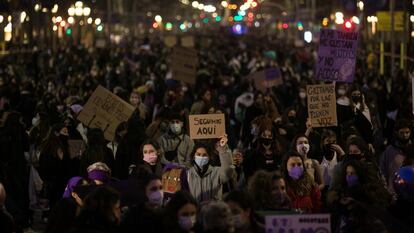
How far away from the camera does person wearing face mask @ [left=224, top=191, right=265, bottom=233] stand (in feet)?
30.0

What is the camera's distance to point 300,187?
11609 millimetres

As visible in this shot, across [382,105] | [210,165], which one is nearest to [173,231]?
[210,165]

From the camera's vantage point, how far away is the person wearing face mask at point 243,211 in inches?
360

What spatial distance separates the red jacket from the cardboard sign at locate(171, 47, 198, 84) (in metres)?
17.8

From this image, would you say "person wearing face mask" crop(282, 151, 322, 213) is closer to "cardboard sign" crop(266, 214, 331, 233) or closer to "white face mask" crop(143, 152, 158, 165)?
"white face mask" crop(143, 152, 158, 165)

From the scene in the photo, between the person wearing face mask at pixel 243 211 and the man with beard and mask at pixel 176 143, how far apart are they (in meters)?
5.61

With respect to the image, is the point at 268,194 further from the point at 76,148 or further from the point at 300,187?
the point at 76,148

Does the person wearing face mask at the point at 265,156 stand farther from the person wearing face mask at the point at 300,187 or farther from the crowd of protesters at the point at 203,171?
the person wearing face mask at the point at 300,187

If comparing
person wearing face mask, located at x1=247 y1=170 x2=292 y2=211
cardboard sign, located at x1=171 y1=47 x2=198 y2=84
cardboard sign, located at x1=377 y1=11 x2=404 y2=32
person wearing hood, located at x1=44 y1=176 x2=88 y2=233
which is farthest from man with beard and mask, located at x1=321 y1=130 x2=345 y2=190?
cardboard sign, located at x1=377 y1=11 x2=404 y2=32

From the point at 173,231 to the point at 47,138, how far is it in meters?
6.78

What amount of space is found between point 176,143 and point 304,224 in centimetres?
661

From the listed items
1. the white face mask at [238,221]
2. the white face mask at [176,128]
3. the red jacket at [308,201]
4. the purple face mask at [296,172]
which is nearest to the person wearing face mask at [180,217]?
the white face mask at [238,221]

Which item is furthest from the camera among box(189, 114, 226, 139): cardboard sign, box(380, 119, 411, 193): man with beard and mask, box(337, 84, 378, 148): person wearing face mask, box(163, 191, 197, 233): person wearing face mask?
box(337, 84, 378, 148): person wearing face mask

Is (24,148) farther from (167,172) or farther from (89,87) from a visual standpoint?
(89,87)
